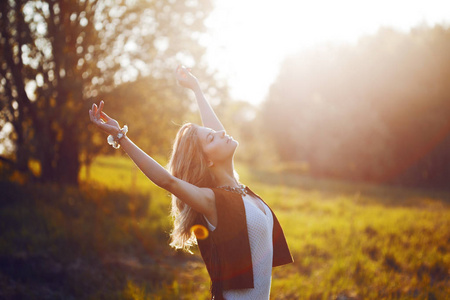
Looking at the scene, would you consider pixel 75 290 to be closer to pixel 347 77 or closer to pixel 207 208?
pixel 207 208

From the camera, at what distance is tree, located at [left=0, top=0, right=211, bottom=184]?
8.44 metres

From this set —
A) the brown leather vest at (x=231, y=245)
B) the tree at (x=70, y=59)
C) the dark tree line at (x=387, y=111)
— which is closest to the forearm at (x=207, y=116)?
the brown leather vest at (x=231, y=245)

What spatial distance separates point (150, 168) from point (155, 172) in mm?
40

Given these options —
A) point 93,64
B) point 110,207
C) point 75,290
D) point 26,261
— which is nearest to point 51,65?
point 93,64

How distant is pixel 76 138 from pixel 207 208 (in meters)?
7.94

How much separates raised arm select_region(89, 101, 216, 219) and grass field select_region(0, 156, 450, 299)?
7.72 ft

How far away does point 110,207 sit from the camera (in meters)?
8.65

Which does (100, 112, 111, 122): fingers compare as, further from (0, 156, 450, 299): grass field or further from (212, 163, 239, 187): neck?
(0, 156, 450, 299): grass field

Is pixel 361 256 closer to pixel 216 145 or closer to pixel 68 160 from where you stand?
pixel 216 145

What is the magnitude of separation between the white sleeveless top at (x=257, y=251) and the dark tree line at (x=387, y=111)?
20.4 meters

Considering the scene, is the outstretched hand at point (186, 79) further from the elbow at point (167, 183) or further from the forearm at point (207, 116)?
the elbow at point (167, 183)

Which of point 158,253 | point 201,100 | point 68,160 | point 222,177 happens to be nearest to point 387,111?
point 68,160

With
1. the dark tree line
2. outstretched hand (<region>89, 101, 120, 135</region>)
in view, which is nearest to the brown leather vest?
outstretched hand (<region>89, 101, 120, 135</region>)

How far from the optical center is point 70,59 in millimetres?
8602
